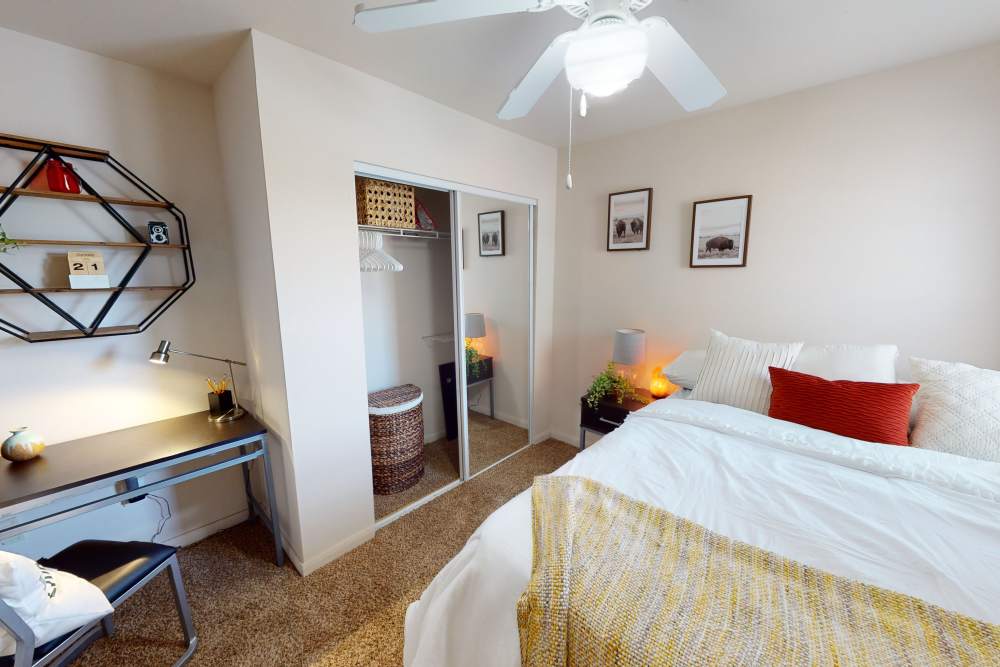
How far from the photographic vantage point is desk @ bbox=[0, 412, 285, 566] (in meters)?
1.33

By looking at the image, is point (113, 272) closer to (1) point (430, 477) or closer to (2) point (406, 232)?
(2) point (406, 232)

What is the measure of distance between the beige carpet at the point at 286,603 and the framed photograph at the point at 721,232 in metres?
2.14

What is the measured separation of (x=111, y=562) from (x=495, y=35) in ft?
7.95

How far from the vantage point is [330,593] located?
1.76 meters

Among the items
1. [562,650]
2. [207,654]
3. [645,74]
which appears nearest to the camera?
[562,650]

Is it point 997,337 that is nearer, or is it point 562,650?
point 562,650

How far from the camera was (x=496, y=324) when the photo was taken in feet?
9.37

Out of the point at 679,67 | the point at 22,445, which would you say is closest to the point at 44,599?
the point at 22,445

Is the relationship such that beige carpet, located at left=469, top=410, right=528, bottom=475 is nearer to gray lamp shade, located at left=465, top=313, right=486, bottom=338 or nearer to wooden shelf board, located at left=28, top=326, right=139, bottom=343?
gray lamp shade, located at left=465, top=313, right=486, bottom=338

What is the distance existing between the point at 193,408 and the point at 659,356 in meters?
2.82

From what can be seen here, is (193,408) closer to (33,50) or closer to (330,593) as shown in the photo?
(330,593)

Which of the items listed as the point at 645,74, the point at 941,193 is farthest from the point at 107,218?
the point at 941,193

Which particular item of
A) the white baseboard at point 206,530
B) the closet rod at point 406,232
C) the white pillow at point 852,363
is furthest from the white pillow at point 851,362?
the white baseboard at point 206,530

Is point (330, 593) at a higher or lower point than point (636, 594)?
lower
